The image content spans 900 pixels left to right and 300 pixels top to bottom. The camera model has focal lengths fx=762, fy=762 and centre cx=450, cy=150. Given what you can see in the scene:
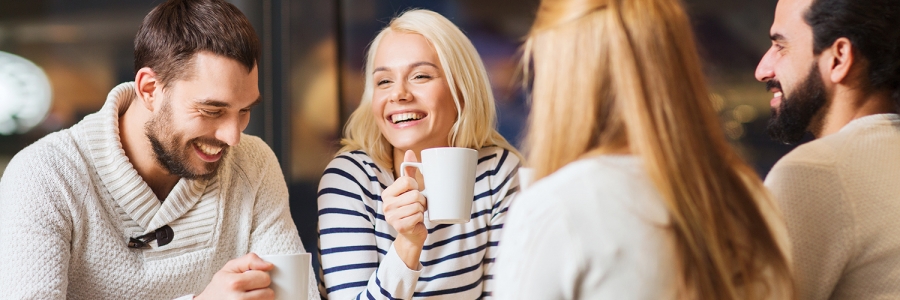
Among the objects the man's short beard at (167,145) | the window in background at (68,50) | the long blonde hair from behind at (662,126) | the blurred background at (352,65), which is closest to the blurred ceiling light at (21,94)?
the window in background at (68,50)

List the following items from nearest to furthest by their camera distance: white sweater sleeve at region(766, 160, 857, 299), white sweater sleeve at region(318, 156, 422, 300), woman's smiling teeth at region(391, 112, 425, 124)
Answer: white sweater sleeve at region(766, 160, 857, 299) → white sweater sleeve at region(318, 156, 422, 300) → woman's smiling teeth at region(391, 112, 425, 124)

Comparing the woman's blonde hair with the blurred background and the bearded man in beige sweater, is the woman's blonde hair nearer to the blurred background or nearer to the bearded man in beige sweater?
the blurred background

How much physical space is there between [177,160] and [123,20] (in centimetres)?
61

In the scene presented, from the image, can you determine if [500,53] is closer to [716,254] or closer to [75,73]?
[75,73]

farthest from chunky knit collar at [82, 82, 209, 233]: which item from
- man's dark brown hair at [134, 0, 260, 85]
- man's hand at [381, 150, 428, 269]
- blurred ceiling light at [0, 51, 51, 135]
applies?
man's hand at [381, 150, 428, 269]

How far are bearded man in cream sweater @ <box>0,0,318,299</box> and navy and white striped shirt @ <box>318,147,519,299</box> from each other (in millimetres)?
88

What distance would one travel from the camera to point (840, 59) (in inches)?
50.6

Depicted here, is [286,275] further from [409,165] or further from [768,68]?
[768,68]

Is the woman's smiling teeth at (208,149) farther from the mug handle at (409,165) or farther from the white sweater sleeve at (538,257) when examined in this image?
the white sweater sleeve at (538,257)

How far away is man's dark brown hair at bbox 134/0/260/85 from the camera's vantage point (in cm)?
153

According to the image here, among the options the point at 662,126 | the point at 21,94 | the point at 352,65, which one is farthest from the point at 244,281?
the point at 352,65

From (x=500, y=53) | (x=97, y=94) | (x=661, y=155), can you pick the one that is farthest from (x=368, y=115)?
(x=661, y=155)

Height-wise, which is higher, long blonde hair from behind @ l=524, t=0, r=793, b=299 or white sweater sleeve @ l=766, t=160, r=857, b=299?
long blonde hair from behind @ l=524, t=0, r=793, b=299

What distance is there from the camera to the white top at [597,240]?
0.78 m
